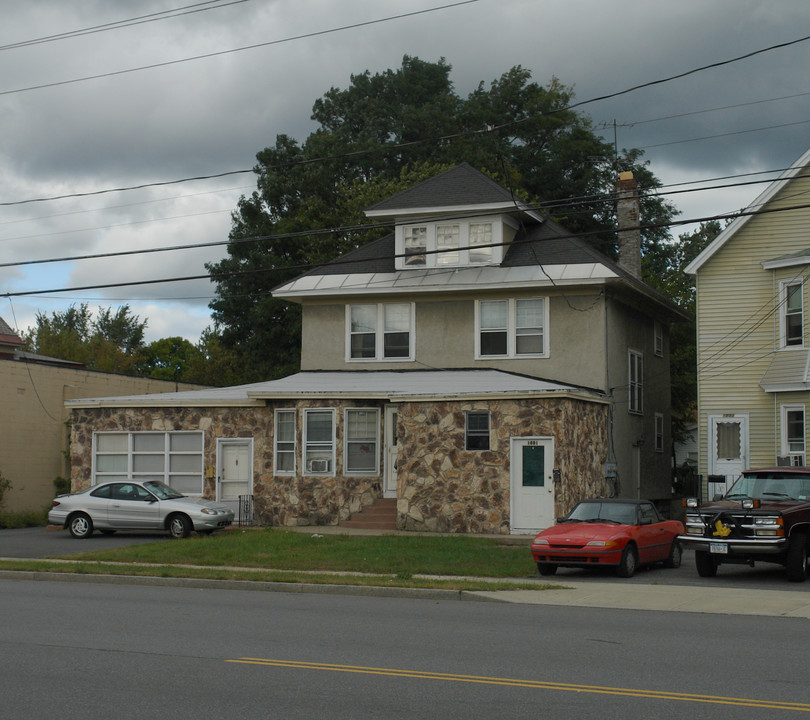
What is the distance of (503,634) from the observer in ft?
38.7

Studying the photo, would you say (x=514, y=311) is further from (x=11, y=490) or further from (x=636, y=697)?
(x=636, y=697)

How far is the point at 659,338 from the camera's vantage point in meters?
36.5

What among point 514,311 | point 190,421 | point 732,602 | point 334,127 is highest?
point 334,127

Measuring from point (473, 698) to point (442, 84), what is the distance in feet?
180

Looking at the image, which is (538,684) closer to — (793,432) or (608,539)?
(608,539)

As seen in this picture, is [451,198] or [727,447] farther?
[451,198]

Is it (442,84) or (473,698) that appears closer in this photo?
(473,698)

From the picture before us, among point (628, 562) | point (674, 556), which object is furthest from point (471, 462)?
point (628, 562)

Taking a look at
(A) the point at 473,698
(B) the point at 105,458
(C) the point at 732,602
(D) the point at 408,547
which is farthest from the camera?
(B) the point at 105,458

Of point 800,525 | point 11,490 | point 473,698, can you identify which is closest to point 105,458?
point 11,490

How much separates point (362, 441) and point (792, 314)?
12103 millimetres

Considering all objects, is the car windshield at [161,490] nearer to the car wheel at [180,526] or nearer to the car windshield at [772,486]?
the car wheel at [180,526]

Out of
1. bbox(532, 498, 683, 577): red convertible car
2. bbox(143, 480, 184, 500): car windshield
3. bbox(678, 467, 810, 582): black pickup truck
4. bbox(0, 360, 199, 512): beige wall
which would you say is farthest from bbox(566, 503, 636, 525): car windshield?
bbox(0, 360, 199, 512): beige wall

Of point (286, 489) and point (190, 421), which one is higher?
point (190, 421)
